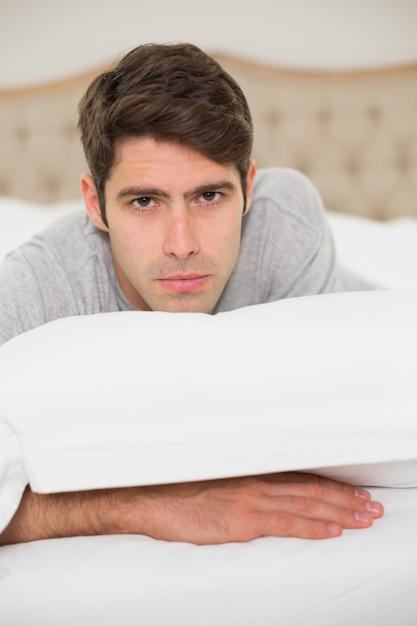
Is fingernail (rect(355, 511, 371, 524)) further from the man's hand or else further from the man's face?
the man's face

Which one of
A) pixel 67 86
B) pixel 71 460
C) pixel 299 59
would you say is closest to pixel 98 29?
pixel 67 86

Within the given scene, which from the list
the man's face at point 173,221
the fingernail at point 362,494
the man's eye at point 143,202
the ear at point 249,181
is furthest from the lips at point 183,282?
the fingernail at point 362,494

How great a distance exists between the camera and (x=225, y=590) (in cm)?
59

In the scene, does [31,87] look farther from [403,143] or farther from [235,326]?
[235,326]

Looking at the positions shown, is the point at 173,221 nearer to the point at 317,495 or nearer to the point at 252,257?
the point at 252,257

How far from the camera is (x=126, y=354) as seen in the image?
2.10 feet

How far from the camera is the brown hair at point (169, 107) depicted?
0.92 meters

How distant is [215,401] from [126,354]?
0.11m

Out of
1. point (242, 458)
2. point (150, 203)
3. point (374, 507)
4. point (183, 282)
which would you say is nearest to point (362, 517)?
point (374, 507)

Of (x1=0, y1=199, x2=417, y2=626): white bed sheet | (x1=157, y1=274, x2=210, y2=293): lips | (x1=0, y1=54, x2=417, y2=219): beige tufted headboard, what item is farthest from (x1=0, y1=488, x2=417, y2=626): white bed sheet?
(x1=0, y1=54, x2=417, y2=219): beige tufted headboard

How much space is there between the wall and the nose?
134 cm

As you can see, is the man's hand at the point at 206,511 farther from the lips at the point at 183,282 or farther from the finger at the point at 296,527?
the lips at the point at 183,282

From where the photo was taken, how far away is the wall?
200 centimetres

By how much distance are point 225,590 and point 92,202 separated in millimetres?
758
